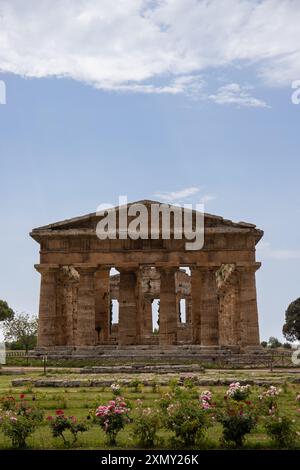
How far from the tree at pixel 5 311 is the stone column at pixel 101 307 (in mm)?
49456

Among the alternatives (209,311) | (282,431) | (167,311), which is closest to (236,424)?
(282,431)

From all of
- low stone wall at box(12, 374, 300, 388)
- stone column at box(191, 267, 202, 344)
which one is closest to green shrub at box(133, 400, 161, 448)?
low stone wall at box(12, 374, 300, 388)

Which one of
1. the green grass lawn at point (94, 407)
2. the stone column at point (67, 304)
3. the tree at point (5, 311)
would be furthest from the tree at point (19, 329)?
the green grass lawn at point (94, 407)

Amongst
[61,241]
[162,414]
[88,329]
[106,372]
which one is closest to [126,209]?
[61,241]

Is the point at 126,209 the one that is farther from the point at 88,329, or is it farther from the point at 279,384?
the point at 279,384

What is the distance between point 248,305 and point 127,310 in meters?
8.71

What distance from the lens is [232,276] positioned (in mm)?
54312

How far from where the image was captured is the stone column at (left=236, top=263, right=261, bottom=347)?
48.8m

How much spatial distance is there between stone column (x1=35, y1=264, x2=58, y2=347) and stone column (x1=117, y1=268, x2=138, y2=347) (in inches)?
188

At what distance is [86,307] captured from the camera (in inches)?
1975

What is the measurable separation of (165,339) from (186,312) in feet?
92.6

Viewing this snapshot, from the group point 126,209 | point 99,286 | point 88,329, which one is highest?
point 126,209

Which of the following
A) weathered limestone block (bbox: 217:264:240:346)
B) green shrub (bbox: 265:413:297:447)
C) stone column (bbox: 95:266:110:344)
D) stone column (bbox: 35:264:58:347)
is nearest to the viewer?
green shrub (bbox: 265:413:297:447)

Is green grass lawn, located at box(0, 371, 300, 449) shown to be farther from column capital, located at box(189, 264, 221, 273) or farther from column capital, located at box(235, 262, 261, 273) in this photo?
column capital, located at box(235, 262, 261, 273)
